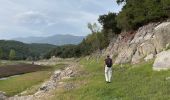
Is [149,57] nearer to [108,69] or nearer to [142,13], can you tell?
[108,69]

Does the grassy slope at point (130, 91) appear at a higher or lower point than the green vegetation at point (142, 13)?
lower

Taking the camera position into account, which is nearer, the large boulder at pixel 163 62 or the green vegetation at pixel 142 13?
the large boulder at pixel 163 62

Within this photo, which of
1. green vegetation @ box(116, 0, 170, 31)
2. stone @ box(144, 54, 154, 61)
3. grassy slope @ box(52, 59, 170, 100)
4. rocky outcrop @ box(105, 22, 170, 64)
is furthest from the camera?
green vegetation @ box(116, 0, 170, 31)

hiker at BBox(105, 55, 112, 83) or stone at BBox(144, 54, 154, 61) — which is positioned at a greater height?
stone at BBox(144, 54, 154, 61)

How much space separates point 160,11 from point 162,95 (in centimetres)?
5642

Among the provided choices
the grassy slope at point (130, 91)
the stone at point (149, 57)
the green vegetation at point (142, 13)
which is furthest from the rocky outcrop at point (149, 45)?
the grassy slope at point (130, 91)

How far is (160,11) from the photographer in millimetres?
86188

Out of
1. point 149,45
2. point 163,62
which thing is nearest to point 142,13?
point 149,45

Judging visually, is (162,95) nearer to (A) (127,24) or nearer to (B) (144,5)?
(B) (144,5)

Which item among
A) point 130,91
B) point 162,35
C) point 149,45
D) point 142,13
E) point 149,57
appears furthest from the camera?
point 142,13

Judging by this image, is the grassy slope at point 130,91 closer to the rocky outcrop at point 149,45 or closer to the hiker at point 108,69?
the hiker at point 108,69

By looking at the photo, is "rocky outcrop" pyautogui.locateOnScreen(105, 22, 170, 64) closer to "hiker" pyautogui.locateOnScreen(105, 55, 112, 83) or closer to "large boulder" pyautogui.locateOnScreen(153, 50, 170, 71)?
"large boulder" pyautogui.locateOnScreen(153, 50, 170, 71)

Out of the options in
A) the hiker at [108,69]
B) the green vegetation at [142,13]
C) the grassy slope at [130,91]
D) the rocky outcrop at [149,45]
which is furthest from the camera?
the green vegetation at [142,13]

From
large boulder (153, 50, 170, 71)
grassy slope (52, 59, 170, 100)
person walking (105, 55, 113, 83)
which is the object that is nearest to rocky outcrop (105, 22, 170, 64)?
large boulder (153, 50, 170, 71)
